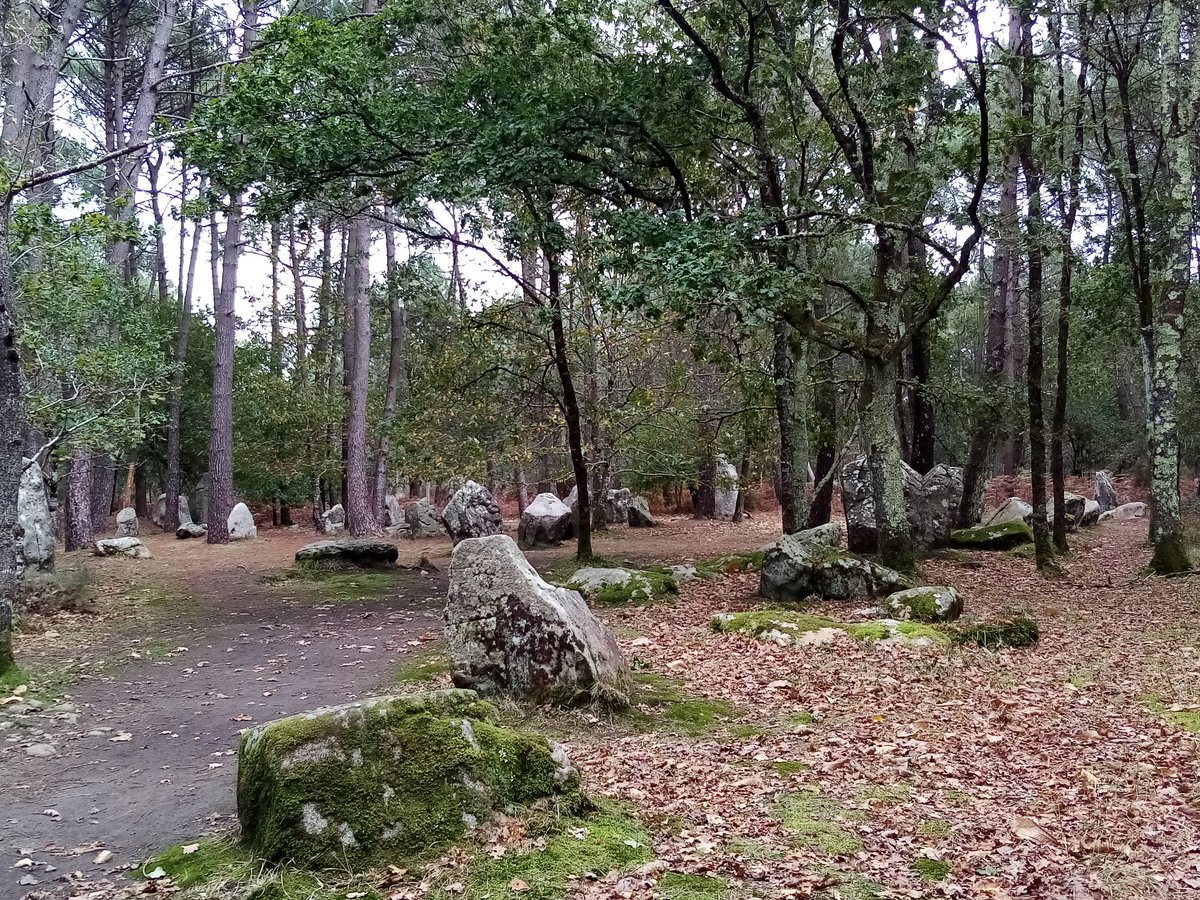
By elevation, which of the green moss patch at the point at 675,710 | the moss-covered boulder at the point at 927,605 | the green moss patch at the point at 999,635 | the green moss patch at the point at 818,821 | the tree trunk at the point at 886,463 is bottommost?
the green moss patch at the point at 675,710

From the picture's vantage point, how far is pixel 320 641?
9602 millimetres

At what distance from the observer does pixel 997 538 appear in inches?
621

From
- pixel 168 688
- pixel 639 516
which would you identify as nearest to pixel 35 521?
pixel 168 688

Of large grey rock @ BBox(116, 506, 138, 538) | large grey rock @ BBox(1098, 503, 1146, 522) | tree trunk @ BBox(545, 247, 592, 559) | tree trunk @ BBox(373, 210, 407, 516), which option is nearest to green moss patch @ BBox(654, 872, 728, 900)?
tree trunk @ BBox(545, 247, 592, 559)

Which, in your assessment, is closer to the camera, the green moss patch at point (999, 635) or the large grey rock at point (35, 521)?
the green moss patch at point (999, 635)

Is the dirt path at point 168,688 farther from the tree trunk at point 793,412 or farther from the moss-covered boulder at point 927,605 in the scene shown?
the moss-covered boulder at point 927,605

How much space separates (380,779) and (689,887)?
1.51m

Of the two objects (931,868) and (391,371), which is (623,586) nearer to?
(931,868)

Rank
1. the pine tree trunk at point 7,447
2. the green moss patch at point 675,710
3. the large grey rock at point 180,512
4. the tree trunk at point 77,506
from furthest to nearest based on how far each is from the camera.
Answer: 1. the large grey rock at point 180,512
2. the tree trunk at point 77,506
3. the pine tree trunk at point 7,447
4. the green moss patch at point 675,710

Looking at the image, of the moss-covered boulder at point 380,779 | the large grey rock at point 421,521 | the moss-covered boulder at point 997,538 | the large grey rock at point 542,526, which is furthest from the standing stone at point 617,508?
the moss-covered boulder at point 380,779

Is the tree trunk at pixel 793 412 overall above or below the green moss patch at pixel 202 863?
above

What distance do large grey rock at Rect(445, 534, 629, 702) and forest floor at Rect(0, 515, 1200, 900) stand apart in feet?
1.09

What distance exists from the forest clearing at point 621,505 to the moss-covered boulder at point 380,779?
0.02m

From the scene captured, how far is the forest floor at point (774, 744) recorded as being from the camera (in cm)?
373
